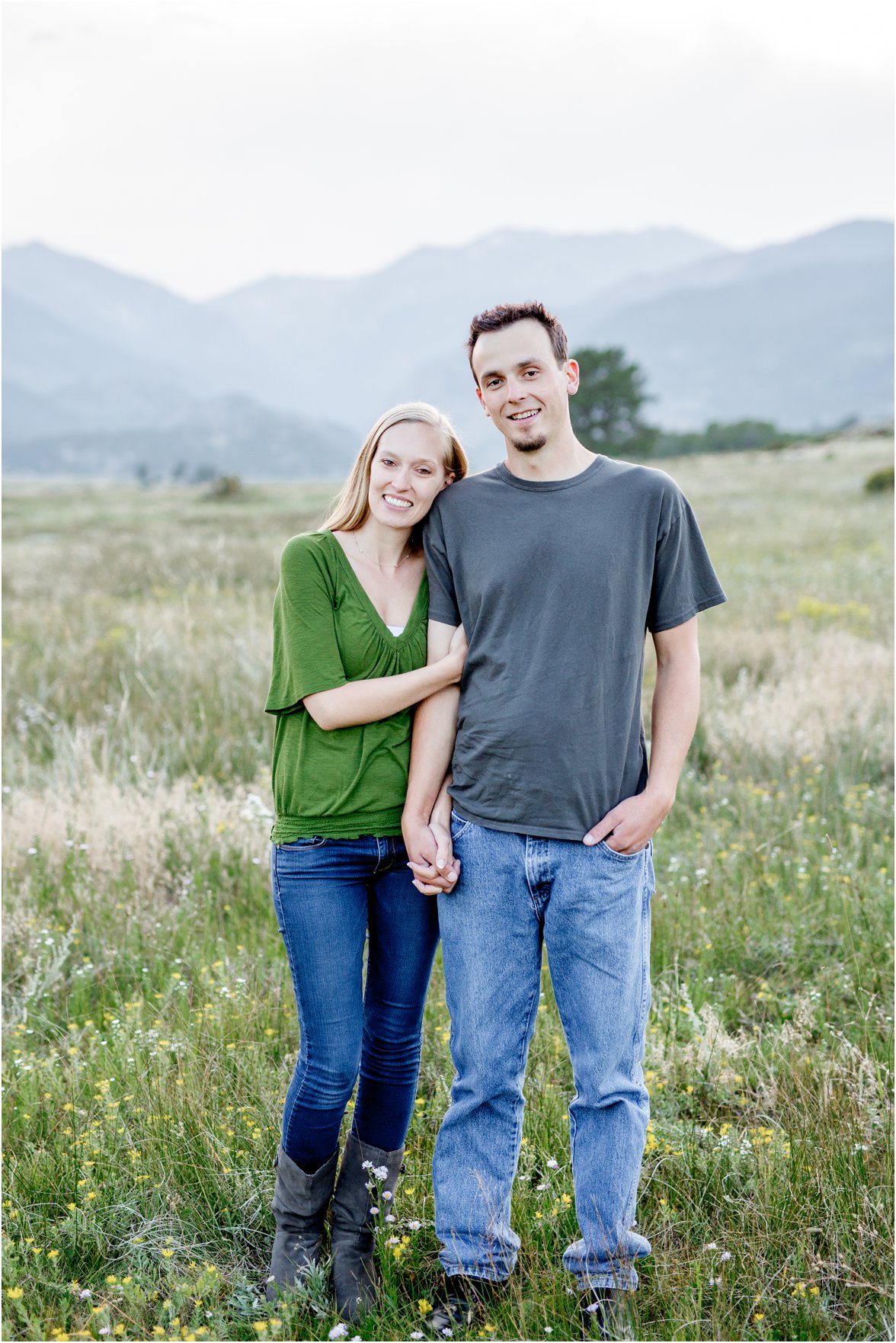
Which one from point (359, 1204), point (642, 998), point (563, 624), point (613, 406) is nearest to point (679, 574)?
point (563, 624)

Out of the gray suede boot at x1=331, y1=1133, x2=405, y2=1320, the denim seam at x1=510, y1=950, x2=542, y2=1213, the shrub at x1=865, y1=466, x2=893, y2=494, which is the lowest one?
the gray suede boot at x1=331, y1=1133, x2=405, y2=1320

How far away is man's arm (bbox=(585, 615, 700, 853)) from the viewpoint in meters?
2.44

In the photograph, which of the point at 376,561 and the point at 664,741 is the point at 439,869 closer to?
the point at 664,741

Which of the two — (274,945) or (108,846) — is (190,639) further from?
(274,945)

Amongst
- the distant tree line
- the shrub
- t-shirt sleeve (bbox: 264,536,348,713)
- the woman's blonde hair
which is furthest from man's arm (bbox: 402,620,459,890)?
the distant tree line

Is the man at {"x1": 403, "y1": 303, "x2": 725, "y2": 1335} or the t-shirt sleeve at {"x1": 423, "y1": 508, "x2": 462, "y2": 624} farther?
the t-shirt sleeve at {"x1": 423, "y1": 508, "x2": 462, "y2": 624}

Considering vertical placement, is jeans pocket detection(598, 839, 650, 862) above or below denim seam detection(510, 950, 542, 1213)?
above

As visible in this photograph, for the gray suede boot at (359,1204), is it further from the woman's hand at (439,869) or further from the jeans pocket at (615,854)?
the jeans pocket at (615,854)

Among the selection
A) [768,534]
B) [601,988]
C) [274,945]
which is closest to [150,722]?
[274,945]

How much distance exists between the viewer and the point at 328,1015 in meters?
2.53

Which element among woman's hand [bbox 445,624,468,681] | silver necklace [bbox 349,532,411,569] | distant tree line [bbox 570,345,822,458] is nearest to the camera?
woman's hand [bbox 445,624,468,681]

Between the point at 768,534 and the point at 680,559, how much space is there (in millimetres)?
15715

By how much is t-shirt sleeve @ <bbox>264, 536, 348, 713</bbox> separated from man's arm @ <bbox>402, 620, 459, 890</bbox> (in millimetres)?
242

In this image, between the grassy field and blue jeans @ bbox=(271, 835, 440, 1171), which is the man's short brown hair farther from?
the grassy field
